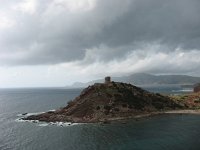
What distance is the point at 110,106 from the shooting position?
151000 mm

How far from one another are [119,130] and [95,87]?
59.8 meters

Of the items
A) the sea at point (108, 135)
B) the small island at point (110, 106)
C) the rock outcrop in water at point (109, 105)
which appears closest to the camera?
the sea at point (108, 135)

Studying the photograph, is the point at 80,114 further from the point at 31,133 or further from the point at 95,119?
the point at 31,133

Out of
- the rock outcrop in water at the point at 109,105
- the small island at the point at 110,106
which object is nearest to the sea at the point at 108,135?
the small island at the point at 110,106

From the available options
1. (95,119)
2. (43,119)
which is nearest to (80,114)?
(95,119)

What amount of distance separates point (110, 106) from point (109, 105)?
1.31 m

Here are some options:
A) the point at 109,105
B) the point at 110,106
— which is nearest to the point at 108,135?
the point at 110,106

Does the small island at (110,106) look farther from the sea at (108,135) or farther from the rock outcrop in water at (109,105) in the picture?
the sea at (108,135)

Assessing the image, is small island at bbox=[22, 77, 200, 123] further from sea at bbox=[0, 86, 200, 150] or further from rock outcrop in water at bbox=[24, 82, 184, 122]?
sea at bbox=[0, 86, 200, 150]

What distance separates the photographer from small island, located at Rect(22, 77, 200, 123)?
143 m

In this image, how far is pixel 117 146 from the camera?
294 ft

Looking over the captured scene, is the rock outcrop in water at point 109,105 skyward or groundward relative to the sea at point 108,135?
skyward

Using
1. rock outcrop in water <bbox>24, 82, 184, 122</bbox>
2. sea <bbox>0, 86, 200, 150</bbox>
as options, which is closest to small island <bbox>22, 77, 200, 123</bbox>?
rock outcrop in water <bbox>24, 82, 184, 122</bbox>

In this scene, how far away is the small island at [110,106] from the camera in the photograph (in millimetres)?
143125
